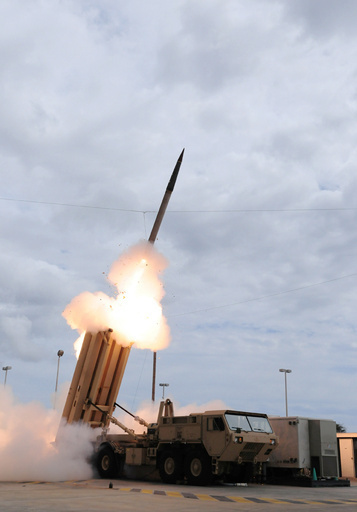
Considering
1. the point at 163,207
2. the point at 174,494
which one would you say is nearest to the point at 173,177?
the point at 163,207

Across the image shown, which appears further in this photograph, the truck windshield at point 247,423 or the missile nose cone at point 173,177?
the missile nose cone at point 173,177

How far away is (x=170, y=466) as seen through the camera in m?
19.2

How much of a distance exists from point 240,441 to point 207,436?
1190mm

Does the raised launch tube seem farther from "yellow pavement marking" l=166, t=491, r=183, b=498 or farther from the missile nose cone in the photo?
"yellow pavement marking" l=166, t=491, r=183, b=498

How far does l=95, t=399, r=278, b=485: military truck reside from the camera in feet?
59.5

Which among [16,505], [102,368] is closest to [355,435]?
[102,368]

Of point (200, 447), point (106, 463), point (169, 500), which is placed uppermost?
point (200, 447)

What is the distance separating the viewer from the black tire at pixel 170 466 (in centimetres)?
1892

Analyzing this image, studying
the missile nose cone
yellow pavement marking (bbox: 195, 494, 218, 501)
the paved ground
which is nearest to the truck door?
the paved ground

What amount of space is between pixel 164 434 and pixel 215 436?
2432mm

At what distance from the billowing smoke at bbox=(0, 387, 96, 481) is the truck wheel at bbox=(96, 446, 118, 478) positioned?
41cm

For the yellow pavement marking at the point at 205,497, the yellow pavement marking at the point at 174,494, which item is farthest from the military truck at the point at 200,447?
the yellow pavement marking at the point at 205,497

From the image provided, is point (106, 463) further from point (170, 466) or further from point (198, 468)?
point (198, 468)

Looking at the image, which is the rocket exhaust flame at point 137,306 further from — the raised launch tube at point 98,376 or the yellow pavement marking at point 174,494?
the yellow pavement marking at point 174,494
